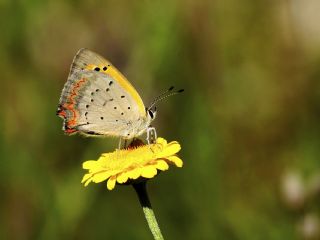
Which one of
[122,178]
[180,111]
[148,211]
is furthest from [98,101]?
[180,111]

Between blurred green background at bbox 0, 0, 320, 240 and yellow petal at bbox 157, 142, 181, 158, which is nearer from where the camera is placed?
yellow petal at bbox 157, 142, 181, 158

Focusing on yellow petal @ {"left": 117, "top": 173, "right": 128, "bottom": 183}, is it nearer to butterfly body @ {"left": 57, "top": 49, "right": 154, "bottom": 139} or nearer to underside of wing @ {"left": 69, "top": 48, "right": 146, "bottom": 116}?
butterfly body @ {"left": 57, "top": 49, "right": 154, "bottom": 139}

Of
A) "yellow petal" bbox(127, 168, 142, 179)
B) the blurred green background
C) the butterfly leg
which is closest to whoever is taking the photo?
"yellow petal" bbox(127, 168, 142, 179)

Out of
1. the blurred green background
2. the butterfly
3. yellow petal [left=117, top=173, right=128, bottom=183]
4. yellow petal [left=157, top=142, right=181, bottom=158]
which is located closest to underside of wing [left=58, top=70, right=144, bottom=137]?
the butterfly

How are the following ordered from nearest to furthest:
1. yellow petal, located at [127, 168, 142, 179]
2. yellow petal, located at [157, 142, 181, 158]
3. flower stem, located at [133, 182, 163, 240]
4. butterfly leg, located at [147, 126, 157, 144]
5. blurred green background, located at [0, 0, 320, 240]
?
1. flower stem, located at [133, 182, 163, 240]
2. yellow petal, located at [127, 168, 142, 179]
3. yellow petal, located at [157, 142, 181, 158]
4. butterfly leg, located at [147, 126, 157, 144]
5. blurred green background, located at [0, 0, 320, 240]

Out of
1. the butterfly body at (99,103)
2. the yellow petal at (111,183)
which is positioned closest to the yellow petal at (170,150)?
the yellow petal at (111,183)

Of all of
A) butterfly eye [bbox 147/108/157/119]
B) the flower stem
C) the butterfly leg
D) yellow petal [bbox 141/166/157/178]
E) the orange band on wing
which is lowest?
the flower stem

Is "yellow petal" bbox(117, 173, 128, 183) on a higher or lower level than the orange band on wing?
lower

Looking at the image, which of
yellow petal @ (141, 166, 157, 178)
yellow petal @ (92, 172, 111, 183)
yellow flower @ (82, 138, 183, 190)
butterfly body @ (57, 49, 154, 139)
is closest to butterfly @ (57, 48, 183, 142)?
butterfly body @ (57, 49, 154, 139)

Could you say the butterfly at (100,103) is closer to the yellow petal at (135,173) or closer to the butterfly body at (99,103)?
the butterfly body at (99,103)
